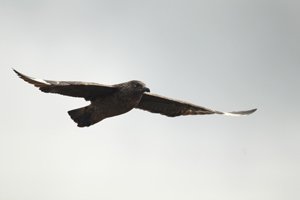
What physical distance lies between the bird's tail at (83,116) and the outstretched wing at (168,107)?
6.30 feet

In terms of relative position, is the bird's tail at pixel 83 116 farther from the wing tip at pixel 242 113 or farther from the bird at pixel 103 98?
the wing tip at pixel 242 113

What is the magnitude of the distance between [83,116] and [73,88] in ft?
3.31

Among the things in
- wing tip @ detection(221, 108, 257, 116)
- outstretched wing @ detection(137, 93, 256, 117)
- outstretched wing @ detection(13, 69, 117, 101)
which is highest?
wing tip @ detection(221, 108, 257, 116)

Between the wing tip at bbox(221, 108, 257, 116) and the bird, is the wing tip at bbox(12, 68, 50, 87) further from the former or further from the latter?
the wing tip at bbox(221, 108, 257, 116)

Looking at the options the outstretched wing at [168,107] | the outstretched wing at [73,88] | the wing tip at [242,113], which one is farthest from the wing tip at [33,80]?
the wing tip at [242,113]

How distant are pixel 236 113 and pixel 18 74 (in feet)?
25.0

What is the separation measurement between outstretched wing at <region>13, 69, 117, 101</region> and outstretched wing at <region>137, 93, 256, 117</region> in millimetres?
1809

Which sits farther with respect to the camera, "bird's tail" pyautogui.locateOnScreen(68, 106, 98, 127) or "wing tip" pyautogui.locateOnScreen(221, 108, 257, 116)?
"wing tip" pyautogui.locateOnScreen(221, 108, 257, 116)

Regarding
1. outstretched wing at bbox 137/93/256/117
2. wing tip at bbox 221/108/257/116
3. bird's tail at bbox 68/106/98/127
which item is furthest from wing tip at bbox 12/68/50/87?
wing tip at bbox 221/108/257/116

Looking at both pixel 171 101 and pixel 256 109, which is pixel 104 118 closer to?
pixel 171 101

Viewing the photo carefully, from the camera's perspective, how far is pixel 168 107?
20.5 meters

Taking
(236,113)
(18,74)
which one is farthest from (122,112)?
(236,113)

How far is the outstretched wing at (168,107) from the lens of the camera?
20.0m

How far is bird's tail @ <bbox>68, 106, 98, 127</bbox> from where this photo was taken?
729 inches
